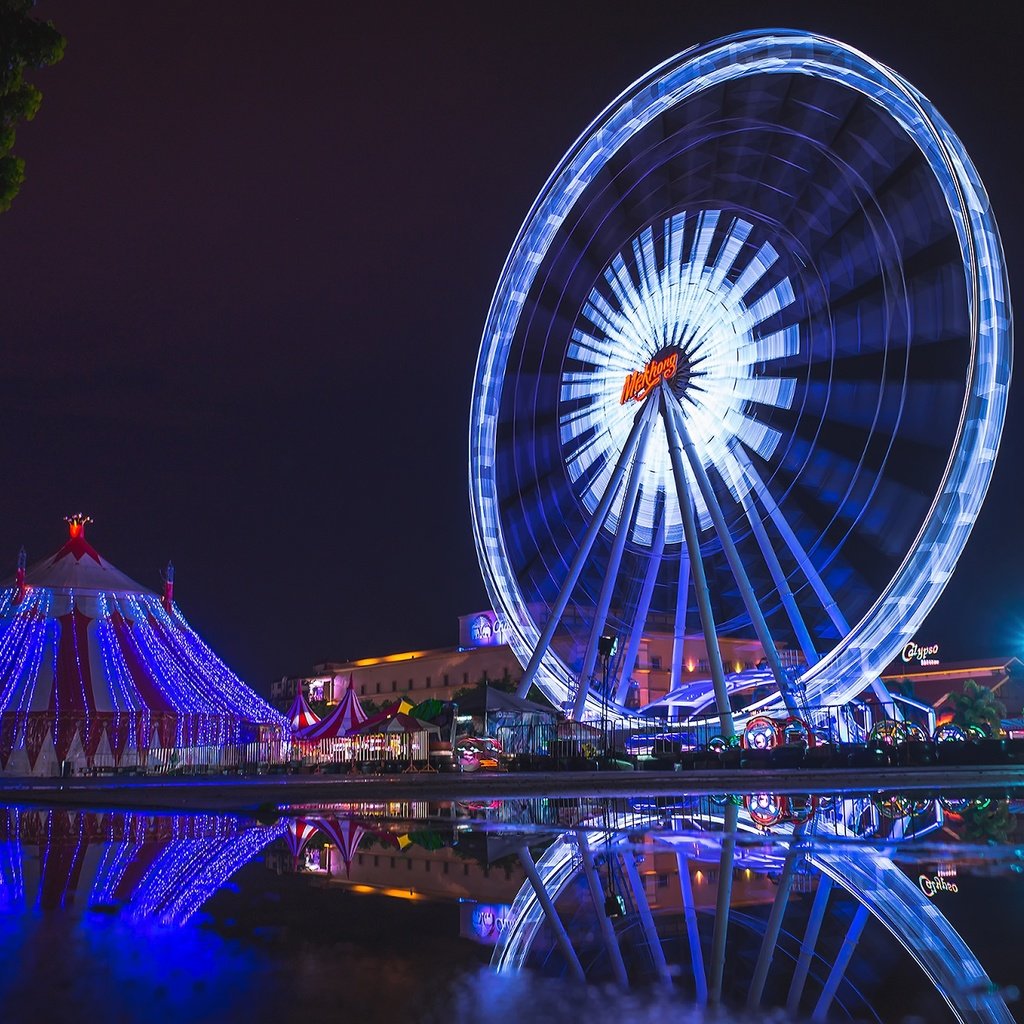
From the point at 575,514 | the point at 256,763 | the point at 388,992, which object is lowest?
the point at 388,992

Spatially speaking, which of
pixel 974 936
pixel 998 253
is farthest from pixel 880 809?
pixel 998 253

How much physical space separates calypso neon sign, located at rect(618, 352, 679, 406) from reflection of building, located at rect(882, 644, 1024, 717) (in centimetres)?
6320

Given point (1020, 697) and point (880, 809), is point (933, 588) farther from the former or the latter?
point (1020, 697)

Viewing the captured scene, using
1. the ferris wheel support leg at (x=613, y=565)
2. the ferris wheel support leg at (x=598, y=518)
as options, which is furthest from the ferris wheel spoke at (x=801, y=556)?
the ferris wheel support leg at (x=598, y=518)

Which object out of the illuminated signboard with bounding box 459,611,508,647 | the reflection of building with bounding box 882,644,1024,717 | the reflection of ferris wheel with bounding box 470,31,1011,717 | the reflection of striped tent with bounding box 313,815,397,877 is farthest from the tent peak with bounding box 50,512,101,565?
the reflection of building with bounding box 882,644,1024,717

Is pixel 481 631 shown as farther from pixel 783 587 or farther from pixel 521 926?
pixel 521 926

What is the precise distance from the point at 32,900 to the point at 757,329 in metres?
22.5

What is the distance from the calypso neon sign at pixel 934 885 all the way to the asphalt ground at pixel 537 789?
777 cm

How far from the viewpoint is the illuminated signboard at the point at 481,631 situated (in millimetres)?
79938

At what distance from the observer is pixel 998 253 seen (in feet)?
66.8

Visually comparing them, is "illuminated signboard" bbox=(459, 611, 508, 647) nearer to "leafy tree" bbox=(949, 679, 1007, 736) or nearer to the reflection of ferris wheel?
"leafy tree" bbox=(949, 679, 1007, 736)

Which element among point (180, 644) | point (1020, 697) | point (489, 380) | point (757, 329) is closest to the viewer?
point (757, 329)

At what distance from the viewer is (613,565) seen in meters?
26.7

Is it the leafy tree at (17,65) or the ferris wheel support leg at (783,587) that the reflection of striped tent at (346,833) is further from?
the ferris wheel support leg at (783,587)
